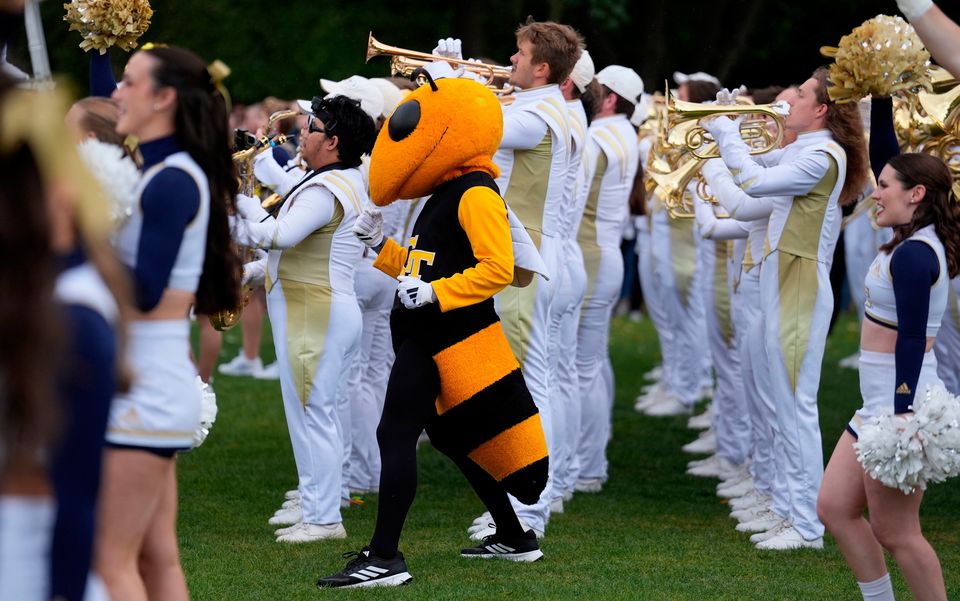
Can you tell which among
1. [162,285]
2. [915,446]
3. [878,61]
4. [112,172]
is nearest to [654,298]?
[878,61]

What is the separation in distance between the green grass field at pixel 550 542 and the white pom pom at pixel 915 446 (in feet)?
3.99

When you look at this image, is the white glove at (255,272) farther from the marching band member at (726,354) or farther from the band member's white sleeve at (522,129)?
the marching band member at (726,354)

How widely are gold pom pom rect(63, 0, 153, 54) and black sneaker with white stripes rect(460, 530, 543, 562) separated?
2.61 m

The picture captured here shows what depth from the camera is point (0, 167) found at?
2393 mm

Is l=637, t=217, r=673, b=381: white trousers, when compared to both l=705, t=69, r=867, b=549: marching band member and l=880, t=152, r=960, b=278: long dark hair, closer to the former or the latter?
l=705, t=69, r=867, b=549: marching band member

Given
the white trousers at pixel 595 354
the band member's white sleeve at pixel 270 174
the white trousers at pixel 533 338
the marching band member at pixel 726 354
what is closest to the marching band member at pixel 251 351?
the white trousers at pixel 595 354

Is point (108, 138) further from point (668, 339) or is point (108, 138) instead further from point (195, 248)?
point (668, 339)

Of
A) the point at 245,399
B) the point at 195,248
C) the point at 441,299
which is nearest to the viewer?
the point at 195,248

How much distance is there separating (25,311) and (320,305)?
424 cm

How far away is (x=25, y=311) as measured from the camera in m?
2.35

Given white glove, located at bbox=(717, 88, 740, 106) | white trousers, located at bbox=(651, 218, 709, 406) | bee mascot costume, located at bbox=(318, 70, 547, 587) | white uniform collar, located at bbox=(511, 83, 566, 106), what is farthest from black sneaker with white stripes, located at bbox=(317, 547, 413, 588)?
white trousers, located at bbox=(651, 218, 709, 406)

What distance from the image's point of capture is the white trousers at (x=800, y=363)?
6719 mm

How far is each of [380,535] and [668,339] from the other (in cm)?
624

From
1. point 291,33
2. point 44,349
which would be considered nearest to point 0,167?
Result: point 44,349
